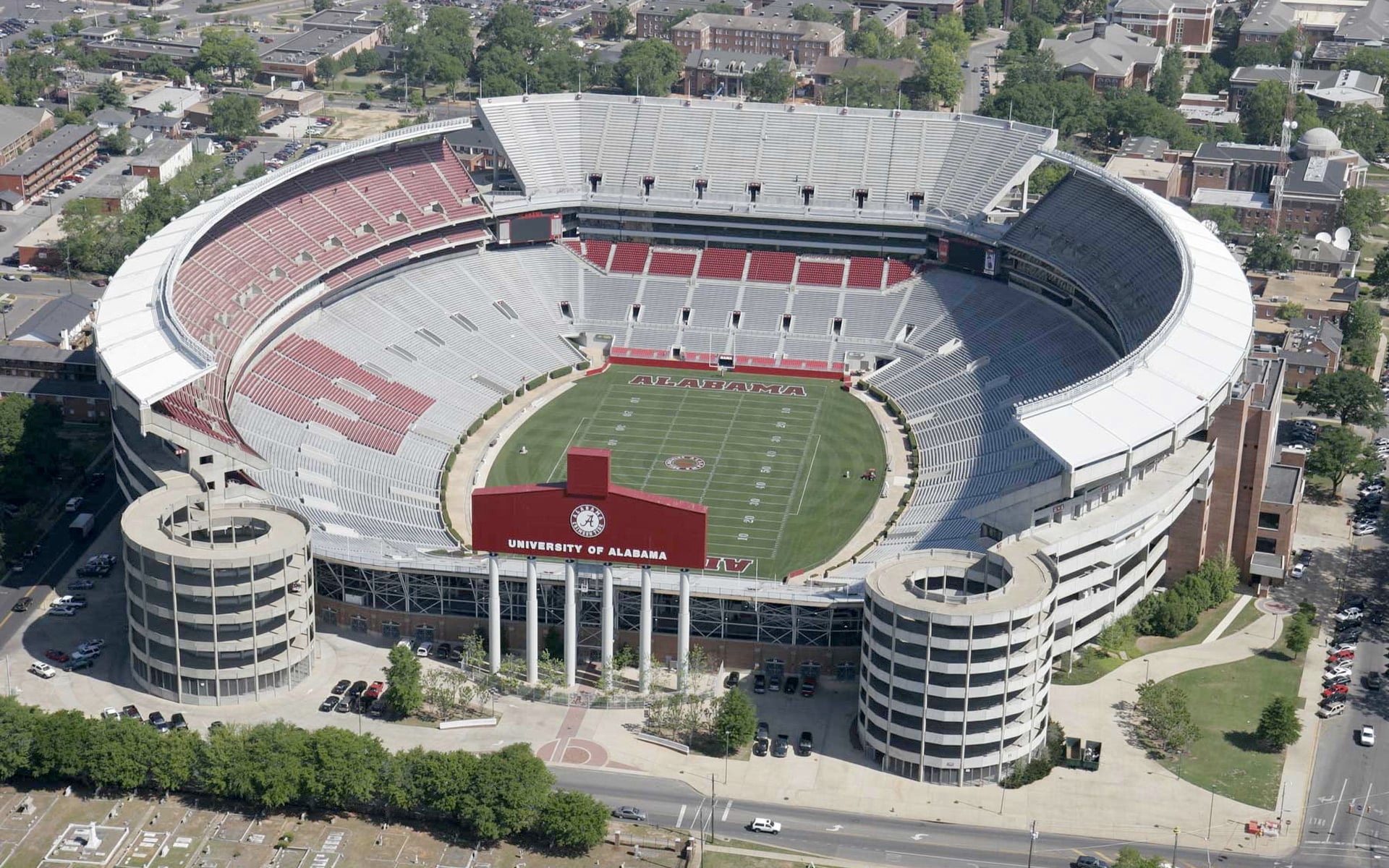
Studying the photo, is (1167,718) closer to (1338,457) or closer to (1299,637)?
(1299,637)

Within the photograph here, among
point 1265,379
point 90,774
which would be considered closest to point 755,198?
point 1265,379

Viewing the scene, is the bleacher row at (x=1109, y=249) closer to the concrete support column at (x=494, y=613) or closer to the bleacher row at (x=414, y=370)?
the bleacher row at (x=414, y=370)

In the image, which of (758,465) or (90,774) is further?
(758,465)

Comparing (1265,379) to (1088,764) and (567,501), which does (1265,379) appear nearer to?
(1088,764)

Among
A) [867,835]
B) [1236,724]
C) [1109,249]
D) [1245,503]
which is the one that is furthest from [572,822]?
[1109,249]

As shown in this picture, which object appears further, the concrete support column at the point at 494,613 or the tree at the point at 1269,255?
the tree at the point at 1269,255

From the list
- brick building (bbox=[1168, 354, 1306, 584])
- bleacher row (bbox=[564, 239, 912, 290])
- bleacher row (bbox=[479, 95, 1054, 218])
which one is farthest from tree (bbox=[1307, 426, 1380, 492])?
bleacher row (bbox=[564, 239, 912, 290])

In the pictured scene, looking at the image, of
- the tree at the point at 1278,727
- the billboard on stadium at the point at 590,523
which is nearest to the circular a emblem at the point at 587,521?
the billboard on stadium at the point at 590,523
